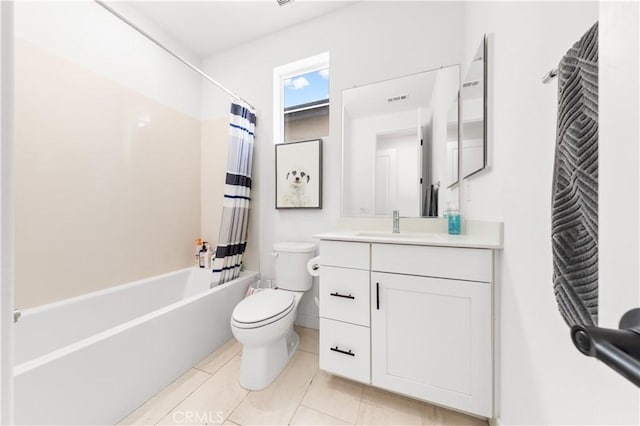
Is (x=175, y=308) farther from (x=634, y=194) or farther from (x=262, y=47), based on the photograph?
(x=262, y=47)

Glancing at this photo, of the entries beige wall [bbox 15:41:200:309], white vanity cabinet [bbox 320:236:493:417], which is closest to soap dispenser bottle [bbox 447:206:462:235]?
white vanity cabinet [bbox 320:236:493:417]

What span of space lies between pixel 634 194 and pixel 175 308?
5.65 ft

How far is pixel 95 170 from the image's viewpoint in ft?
5.23

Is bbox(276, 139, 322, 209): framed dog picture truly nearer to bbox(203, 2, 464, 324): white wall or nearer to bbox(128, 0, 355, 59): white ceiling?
bbox(203, 2, 464, 324): white wall

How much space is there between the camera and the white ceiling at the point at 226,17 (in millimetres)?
1800

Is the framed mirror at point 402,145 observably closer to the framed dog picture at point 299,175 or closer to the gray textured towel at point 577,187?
the framed dog picture at point 299,175

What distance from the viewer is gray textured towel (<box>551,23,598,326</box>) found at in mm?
414

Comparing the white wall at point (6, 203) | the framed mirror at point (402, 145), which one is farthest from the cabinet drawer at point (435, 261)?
the white wall at point (6, 203)

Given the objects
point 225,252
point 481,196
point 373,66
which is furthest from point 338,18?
point 225,252

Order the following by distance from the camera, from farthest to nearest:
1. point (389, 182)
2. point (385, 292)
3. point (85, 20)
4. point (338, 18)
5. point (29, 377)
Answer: point (338, 18), point (389, 182), point (85, 20), point (385, 292), point (29, 377)

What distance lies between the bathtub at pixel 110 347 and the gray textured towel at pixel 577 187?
1623 millimetres

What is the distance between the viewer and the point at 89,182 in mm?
1562

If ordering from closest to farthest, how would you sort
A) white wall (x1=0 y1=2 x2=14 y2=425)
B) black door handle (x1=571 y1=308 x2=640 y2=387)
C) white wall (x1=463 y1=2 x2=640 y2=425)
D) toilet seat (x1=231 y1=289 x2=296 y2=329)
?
black door handle (x1=571 y1=308 x2=640 y2=387) < white wall (x1=0 y1=2 x2=14 y2=425) < white wall (x1=463 y1=2 x2=640 y2=425) < toilet seat (x1=231 y1=289 x2=296 y2=329)

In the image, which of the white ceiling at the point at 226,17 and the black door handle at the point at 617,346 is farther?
the white ceiling at the point at 226,17
